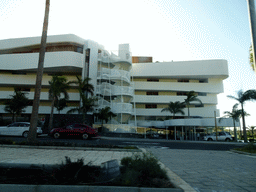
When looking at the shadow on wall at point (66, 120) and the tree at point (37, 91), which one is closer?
the tree at point (37, 91)

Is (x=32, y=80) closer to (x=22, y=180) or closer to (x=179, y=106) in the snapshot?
(x=179, y=106)

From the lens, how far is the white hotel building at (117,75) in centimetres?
3388

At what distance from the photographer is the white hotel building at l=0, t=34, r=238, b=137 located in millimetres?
33875

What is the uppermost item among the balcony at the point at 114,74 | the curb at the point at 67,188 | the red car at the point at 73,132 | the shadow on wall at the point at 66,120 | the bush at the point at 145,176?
the balcony at the point at 114,74

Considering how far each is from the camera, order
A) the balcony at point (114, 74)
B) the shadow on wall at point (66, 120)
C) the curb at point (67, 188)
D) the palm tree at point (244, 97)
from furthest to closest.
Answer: the balcony at point (114, 74) < the shadow on wall at point (66, 120) < the palm tree at point (244, 97) < the curb at point (67, 188)

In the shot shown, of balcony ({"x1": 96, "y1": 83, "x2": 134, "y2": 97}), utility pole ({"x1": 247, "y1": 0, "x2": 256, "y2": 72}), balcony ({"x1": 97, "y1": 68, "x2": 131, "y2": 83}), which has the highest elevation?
balcony ({"x1": 97, "y1": 68, "x2": 131, "y2": 83})

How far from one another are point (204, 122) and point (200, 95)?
14467 mm

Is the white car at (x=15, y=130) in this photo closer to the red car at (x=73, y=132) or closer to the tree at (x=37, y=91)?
the red car at (x=73, y=132)

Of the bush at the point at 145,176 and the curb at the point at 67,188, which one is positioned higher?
the bush at the point at 145,176

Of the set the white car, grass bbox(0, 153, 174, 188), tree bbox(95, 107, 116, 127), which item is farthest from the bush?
tree bbox(95, 107, 116, 127)

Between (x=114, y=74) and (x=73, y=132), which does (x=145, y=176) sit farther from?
(x=114, y=74)

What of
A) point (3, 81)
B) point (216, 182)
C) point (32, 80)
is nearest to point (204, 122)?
point (216, 182)

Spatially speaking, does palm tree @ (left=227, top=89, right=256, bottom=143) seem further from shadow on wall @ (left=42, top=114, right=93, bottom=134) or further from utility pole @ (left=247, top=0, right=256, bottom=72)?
utility pole @ (left=247, top=0, right=256, bottom=72)

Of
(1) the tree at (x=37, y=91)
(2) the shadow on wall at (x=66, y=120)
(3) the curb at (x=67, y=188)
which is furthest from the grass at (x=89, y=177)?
(2) the shadow on wall at (x=66, y=120)
